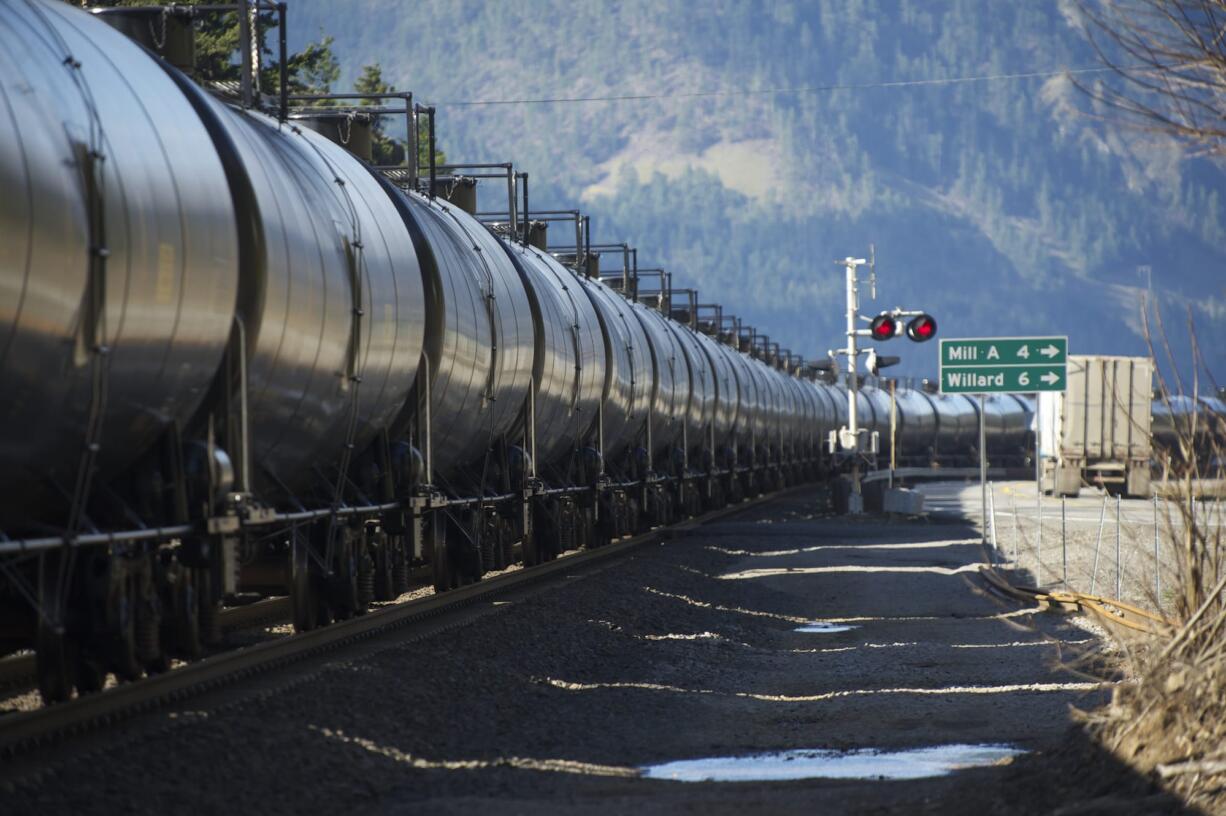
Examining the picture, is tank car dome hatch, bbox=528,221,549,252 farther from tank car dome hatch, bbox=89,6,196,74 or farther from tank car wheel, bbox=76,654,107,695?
tank car wheel, bbox=76,654,107,695

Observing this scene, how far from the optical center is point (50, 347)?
721 cm

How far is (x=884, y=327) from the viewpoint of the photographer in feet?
117

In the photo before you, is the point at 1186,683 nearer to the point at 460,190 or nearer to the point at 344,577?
the point at 344,577

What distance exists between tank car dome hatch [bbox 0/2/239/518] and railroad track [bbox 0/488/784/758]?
1089mm

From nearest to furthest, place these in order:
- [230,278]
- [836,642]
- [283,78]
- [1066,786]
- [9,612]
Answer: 1. [1066,786]
2. [9,612]
3. [230,278]
4. [283,78]
5. [836,642]

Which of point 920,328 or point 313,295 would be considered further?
point 920,328

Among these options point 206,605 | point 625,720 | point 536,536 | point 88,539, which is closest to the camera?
point 88,539

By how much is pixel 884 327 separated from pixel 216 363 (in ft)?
91.5

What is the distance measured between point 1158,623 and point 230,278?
204 inches

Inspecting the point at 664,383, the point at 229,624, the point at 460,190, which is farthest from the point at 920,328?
the point at 229,624

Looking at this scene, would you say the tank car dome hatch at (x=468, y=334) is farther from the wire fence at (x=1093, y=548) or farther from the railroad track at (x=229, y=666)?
the wire fence at (x=1093, y=548)

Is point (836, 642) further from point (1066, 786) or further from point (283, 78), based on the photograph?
point (1066, 786)

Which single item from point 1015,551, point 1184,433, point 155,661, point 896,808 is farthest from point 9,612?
point 1015,551

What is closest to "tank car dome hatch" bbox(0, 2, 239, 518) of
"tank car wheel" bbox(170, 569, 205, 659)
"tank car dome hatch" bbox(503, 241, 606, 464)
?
"tank car wheel" bbox(170, 569, 205, 659)
